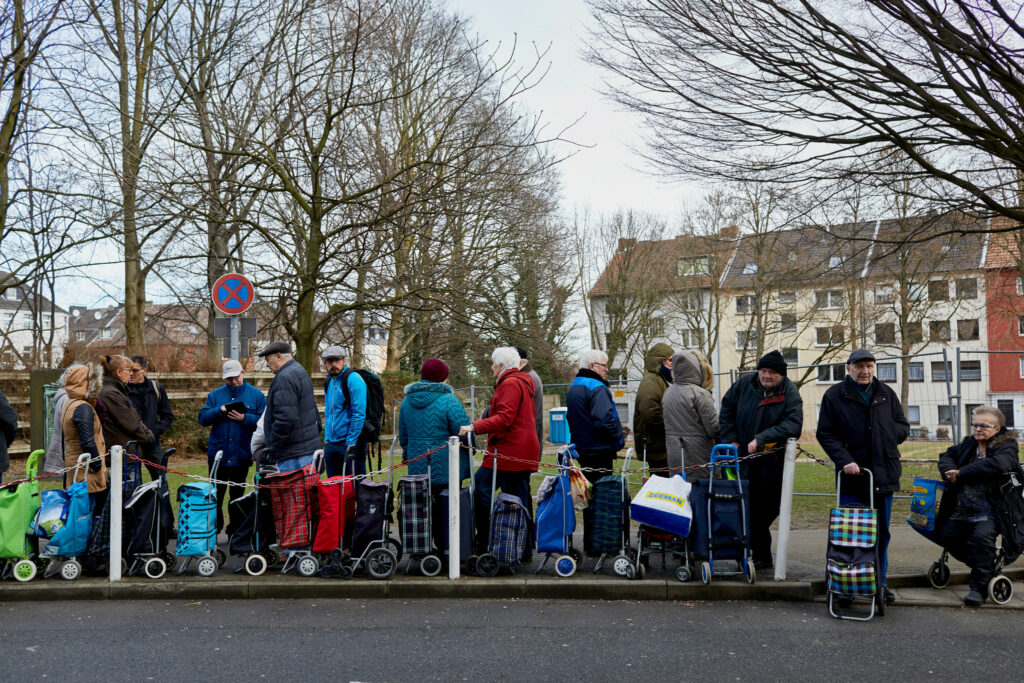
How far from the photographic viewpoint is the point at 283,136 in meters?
15.0

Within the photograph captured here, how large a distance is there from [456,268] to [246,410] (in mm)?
7993

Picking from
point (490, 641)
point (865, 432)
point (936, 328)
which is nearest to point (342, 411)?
point (490, 641)

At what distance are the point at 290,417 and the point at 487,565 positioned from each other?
214cm

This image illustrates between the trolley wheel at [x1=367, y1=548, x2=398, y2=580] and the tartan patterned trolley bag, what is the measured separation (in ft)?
11.1

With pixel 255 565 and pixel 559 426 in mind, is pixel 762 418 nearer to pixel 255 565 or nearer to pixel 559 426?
pixel 255 565

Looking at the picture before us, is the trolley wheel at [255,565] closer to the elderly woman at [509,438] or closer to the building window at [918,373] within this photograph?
the elderly woman at [509,438]

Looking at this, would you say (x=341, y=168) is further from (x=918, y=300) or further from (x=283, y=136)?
(x=918, y=300)

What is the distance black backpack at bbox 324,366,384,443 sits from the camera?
872cm

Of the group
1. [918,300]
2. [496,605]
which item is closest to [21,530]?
[496,605]

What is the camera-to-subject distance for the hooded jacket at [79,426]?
322 inches

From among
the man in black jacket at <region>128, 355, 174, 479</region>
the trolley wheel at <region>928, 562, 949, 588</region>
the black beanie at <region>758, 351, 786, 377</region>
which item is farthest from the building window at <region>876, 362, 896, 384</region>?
the man in black jacket at <region>128, 355, 174, 479</region>

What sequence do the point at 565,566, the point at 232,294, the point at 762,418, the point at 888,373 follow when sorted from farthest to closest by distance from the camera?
1. the point at 888,373
2. the point at 232,294
3. the point at 762,418
4. the point at 565,566

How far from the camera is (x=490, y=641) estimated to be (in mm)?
6066

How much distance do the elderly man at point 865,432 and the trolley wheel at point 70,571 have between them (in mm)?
6106
